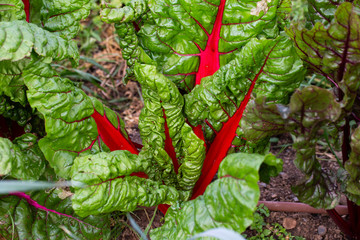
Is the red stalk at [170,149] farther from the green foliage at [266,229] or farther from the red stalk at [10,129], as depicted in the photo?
the red stalk at [10,129]

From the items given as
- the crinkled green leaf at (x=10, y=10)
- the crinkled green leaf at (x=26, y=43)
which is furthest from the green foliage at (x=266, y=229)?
the crinkled green leaf at (x=10, y=10)

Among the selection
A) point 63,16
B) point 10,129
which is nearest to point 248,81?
point 63,16

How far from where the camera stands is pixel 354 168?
1.37 m

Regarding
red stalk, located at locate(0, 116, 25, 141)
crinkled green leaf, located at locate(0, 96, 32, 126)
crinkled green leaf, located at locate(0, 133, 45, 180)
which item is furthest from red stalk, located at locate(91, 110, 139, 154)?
red stalk, located at locate(0, 116, 25, 141)

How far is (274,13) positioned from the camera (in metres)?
1.70

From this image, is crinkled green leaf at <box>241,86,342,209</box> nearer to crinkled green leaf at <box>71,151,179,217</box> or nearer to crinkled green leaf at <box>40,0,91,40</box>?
crinkled green leaf at <box>71,151,179,217</box>

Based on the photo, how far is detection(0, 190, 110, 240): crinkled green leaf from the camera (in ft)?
5.63

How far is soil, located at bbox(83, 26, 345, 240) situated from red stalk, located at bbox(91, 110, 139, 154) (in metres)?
0.41

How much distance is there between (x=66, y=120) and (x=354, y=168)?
115 centimetres

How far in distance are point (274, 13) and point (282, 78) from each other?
33cm

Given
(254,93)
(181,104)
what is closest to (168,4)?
(181,104)

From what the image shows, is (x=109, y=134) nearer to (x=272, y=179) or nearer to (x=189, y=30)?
(x=189, y=30)

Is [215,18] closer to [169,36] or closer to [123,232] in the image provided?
[169,36]

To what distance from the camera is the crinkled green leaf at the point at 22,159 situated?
1421mm
